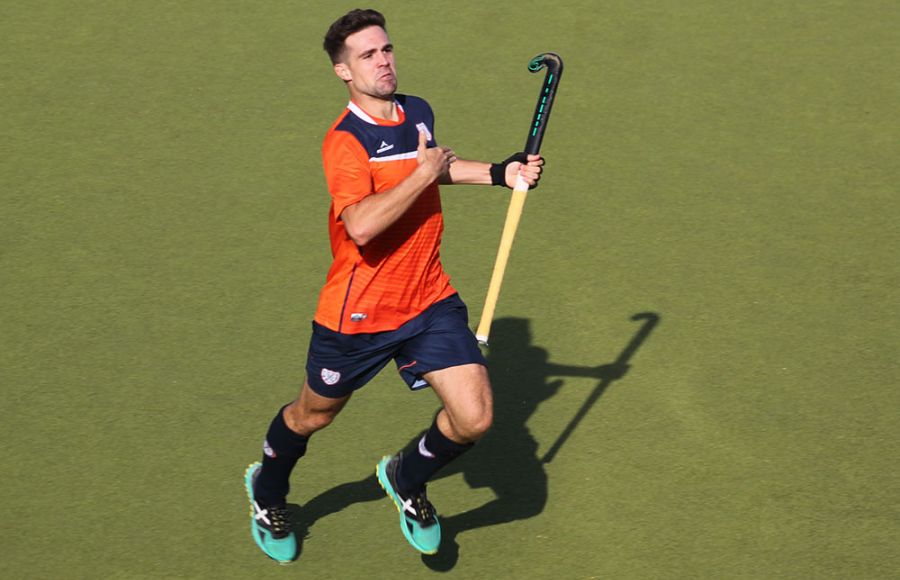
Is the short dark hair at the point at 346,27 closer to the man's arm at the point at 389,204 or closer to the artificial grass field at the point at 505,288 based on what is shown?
the man's arm at the point at 389,204

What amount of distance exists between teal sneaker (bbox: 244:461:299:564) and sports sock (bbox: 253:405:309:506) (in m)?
0.05

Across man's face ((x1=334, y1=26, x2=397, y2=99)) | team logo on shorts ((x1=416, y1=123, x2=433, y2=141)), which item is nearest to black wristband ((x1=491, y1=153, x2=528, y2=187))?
team logo on shorts ((x1=416, y1=123, x2=433, y2=141))

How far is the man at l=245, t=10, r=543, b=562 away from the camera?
16.7 ft

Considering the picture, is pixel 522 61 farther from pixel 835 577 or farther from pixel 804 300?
pixel 835 577

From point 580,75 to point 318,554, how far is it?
4.56m

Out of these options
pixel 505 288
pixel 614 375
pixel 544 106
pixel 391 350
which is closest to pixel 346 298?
pixel 391 350

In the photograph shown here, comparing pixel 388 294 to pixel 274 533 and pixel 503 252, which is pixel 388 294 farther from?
pixel 274 533

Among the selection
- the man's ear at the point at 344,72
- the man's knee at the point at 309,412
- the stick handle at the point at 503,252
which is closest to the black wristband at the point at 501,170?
the stick handle at the point at 503,252

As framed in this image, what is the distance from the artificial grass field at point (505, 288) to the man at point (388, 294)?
1.89 ft

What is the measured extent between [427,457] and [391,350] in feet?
1.52

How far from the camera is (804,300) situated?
705 cm

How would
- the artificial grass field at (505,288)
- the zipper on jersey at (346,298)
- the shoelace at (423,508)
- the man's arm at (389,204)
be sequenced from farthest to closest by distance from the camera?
the artificial grass field at (505,288) → the shoelace at (423,508) → the zipper on jersey at (346,298) → the man's arm at (389,204)

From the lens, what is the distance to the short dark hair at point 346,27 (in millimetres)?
5156

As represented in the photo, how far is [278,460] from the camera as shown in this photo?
17.9ft
